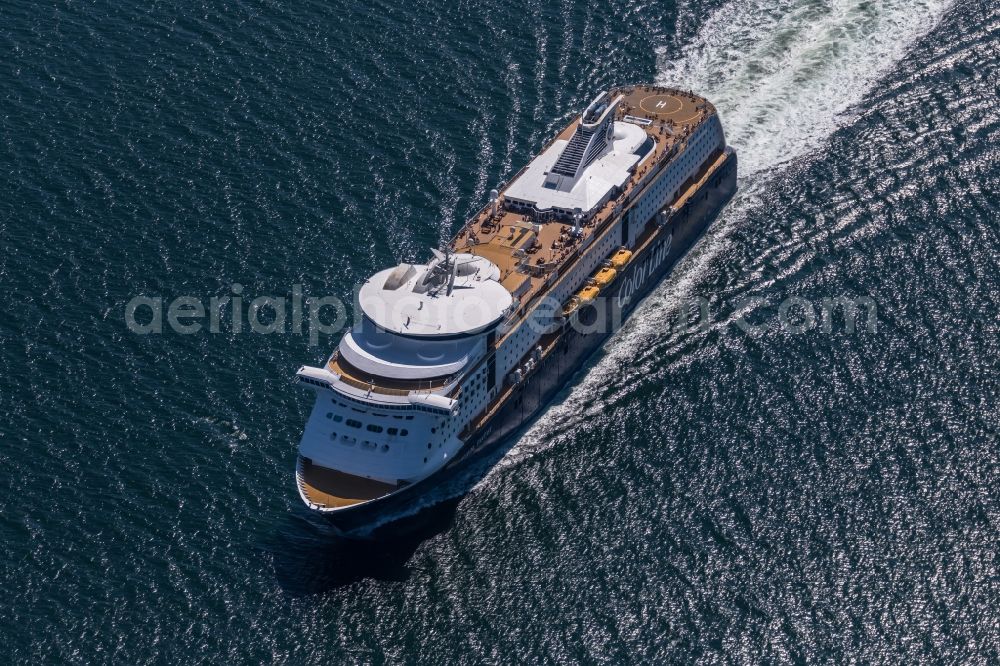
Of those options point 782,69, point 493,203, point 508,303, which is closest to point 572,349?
point 508,303

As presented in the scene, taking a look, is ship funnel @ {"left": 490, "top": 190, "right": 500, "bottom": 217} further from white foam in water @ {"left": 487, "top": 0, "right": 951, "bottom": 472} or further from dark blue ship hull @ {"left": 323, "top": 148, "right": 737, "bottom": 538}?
white foam in water @ {"left": 487, "top": 0, "right": 951, "bottom": 472}

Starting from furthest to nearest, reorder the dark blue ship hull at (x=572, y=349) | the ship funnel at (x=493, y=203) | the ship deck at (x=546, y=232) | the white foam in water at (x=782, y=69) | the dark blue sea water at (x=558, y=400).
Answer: the white foam in water at (x=782, y=69) < the ship funnel at (x=493, y=203) < the ship deck at (x=546, y=232) < the dark blue ship hull at (x=572, y=349) < the dark blue sea water at (x=558, y=400)

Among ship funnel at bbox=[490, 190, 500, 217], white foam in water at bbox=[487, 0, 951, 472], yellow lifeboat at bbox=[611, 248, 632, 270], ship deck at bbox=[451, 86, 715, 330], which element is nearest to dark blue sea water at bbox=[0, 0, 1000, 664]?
white foam in water at bbox=[487, 0, 951, 472]

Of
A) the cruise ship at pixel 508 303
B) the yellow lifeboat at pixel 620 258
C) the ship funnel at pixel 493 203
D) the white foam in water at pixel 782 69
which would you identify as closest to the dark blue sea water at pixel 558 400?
the white foam in water at pixel 782 69

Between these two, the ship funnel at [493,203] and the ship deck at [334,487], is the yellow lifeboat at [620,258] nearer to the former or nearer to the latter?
the ship funnel at [493,203]

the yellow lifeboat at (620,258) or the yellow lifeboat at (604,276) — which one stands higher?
the yellow lifeboat at (604,276)

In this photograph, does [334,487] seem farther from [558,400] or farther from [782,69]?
[782,69]

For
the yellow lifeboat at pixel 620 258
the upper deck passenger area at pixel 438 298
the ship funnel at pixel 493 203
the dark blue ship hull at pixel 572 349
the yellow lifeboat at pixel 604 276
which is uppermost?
the upper deck passenger area at pixel 438 298
